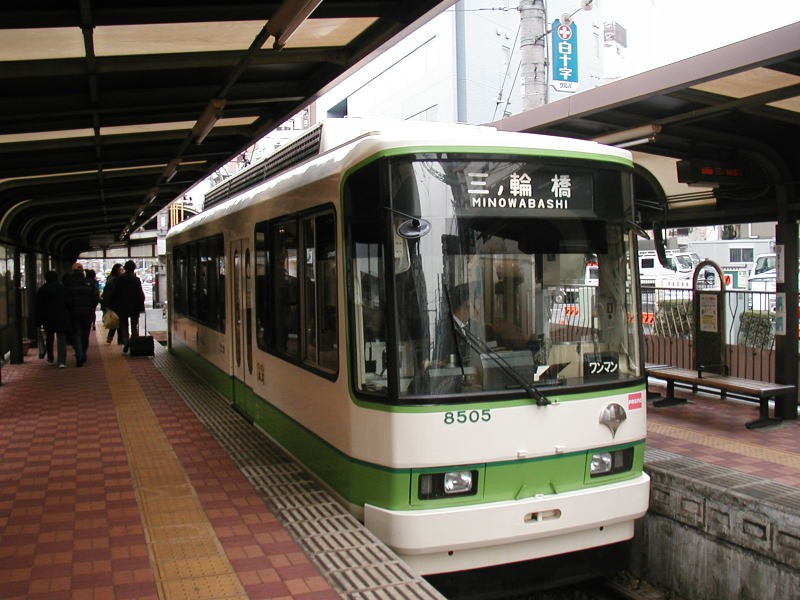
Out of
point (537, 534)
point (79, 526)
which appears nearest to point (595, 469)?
point (537, 534)

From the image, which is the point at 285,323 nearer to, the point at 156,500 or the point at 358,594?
the point at 156,500

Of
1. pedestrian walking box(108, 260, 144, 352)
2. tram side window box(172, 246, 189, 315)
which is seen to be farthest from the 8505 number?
pedestrian walking box(108, 260, 144, 352)

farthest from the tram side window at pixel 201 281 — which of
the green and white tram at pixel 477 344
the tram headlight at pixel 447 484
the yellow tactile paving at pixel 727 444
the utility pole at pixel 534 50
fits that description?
the utility pole at pixel 534 50

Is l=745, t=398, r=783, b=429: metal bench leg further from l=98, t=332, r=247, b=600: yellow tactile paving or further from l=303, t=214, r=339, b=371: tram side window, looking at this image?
l=98, t=332, r=247, b=600: yellow tactile paving

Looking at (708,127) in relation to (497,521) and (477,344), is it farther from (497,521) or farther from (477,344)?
(497,521)

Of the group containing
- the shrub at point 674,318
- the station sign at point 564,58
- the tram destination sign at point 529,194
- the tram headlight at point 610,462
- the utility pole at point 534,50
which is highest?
the station sign at point 564,58

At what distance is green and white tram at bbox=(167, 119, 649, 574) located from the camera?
461cm

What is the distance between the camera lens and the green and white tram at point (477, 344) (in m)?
4.61

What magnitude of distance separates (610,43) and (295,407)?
1349 inches

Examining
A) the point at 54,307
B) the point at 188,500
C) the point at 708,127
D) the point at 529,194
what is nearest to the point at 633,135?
the point at 708,127

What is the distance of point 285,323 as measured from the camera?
6609mm

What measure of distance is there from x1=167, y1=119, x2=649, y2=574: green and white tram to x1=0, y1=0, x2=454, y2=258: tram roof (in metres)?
0.86

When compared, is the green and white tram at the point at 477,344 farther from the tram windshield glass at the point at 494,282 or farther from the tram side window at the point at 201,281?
the tram side window at the point at 201,281

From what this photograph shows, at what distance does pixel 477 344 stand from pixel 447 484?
0.84 meters
